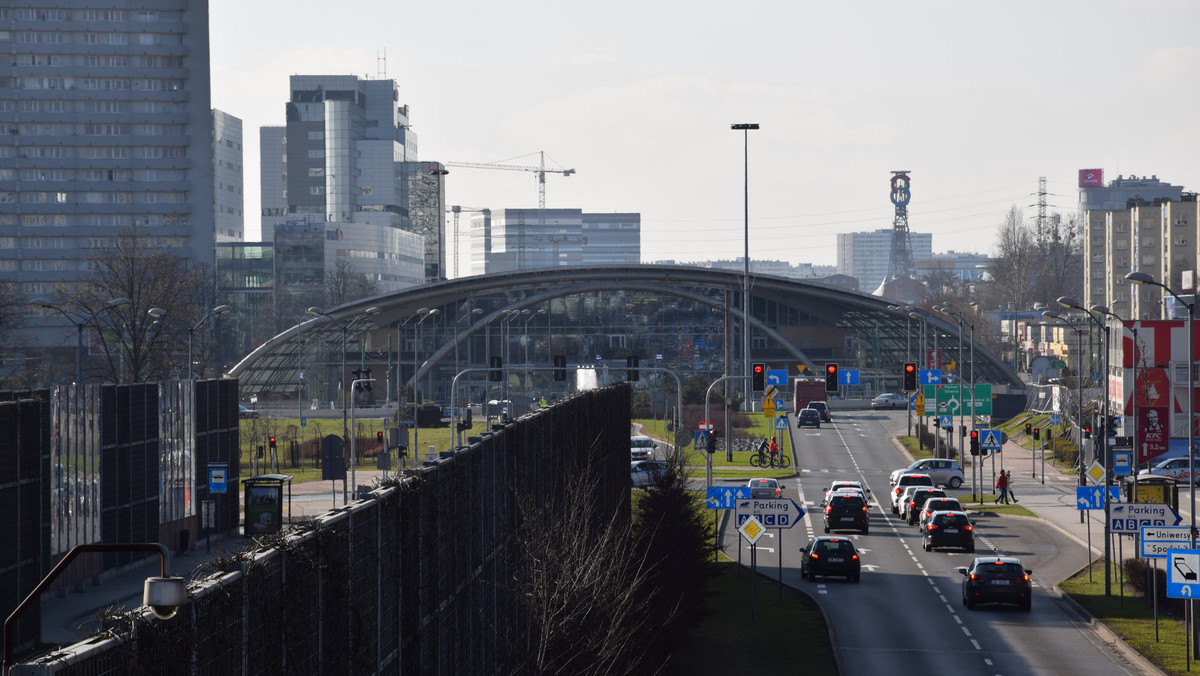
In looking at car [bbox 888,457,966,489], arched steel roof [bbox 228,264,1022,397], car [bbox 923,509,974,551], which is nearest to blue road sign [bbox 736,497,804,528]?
car [bbox 923,509,974,551]

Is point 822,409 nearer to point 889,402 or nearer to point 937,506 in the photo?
point 889,402

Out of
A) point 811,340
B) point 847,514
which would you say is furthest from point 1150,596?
point 811,340

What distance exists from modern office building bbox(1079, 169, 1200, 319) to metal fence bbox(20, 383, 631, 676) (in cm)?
12408

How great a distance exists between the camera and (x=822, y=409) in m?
100

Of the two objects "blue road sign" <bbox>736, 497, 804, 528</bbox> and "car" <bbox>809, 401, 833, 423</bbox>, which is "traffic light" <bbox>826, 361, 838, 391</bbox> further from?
"car" <bbox>809, 401, 833, 423</bbox>

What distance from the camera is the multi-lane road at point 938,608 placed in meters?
26.9

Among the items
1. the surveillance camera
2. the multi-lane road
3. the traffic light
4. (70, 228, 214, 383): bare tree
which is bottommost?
the multi-lane road

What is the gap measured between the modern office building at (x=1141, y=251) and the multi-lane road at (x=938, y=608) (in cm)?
9383

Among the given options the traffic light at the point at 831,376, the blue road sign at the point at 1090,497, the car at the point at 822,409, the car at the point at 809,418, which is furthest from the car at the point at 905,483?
the car at the point at 822,409

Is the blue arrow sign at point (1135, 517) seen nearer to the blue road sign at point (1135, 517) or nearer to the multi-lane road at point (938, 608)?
A: the blue road sign at point (1135, 517)

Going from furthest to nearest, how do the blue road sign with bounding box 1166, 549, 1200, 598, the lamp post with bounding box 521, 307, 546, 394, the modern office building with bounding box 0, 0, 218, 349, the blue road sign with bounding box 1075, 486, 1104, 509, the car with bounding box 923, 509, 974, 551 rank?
the modern office building with bounding box 0, 0, 218, 349 → the lamp post with bounding box 521, 307, 546, 394 → the car with bounding box 923, 509, 974, 551 → the blue road sign with bounding box 1075, 486, 1104, 509 → the blue road sign with bounding box 1166, 549, 1200, 598

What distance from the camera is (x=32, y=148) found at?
150m

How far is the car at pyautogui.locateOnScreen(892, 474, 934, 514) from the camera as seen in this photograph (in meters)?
54.4

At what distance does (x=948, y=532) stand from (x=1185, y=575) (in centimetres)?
1865
